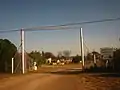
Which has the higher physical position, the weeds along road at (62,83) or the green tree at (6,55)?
the green tree at (6,55)

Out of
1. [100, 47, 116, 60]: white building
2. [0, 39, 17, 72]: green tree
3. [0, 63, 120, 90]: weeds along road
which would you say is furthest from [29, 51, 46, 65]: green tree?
[0, 63, 120, 90]: weeds along road

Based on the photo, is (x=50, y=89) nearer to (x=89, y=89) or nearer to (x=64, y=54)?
(x=89, y=89)

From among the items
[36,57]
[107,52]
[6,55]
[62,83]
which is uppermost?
[36,57]

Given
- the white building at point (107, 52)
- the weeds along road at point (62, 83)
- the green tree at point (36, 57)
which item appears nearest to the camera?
the weeds along road at point (62, 83)

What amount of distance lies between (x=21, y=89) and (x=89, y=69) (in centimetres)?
2824

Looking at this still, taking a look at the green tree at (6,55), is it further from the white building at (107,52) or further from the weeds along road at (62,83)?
the weeds along road at (62,83)

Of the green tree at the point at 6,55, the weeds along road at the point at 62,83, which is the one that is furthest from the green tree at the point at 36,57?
the weeds along road at the point at 62,83

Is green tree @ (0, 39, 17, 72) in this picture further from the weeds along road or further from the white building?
the weeds along road

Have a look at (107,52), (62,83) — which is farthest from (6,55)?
(62,83)

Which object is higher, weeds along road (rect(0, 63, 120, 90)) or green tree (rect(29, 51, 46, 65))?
green tree (rect(29, 51, 46, 65))

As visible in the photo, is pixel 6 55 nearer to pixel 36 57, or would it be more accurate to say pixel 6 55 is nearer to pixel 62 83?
pixel 36 57

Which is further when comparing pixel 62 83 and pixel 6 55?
pixel 6 55

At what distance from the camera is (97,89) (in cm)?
1605

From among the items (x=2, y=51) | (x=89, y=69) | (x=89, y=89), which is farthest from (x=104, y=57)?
(x=89, y=89)
